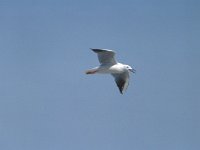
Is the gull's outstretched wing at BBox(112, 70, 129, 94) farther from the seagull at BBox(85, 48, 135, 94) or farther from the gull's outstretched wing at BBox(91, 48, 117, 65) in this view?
the gull's outstretched wing at BBox(91, 48, 117, 65)

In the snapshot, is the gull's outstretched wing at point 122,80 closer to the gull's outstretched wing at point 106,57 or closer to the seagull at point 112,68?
the seagull at point 112,68

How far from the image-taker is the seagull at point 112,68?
286 feet

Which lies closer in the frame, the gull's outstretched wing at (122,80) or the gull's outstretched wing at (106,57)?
the gull's outstretched wing at (106,57)

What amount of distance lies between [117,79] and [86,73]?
8.35 ft

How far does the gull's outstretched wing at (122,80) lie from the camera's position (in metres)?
88.5

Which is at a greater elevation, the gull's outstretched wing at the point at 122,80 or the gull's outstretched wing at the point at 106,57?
the gull's outstretched wing at the point at 106,57

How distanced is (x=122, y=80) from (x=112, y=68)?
1.34 meters

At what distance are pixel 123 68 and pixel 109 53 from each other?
1448 millimetres

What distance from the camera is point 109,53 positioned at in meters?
87.4

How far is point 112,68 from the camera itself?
287 ft

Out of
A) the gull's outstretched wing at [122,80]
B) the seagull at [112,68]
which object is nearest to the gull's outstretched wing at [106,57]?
the seagull at [112,68]

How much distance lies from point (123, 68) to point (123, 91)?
1.53m

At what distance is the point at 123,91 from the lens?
291 ft

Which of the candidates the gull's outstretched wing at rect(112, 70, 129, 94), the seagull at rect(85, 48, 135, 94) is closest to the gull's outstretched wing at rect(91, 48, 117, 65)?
the seagull at rect(85, 48, 135, 94)
